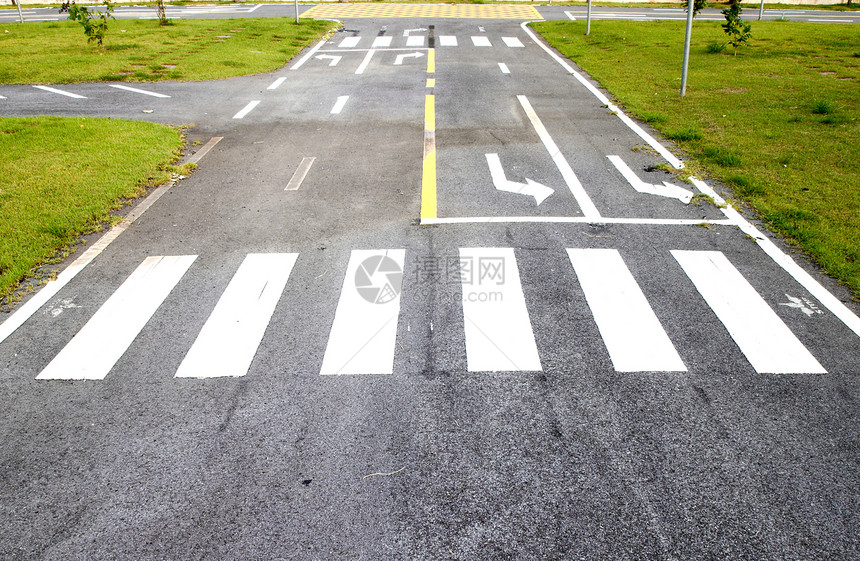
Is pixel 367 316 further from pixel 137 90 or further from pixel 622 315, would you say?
pixel 137 90

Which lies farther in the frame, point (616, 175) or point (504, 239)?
point (616, 175)

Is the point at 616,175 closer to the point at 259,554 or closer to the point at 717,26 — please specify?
the point at 259,554

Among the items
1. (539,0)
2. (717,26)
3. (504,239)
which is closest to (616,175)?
(504,239)

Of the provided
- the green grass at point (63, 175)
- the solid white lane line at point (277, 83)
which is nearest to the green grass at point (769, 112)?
the solid white lane line at point (277, 83)

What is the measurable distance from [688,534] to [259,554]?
2431 mm

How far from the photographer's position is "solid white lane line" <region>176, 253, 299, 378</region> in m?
4.91

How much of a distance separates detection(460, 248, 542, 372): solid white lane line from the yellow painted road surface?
2612 centimetres

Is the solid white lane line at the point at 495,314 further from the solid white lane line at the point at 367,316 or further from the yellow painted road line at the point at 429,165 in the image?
the yellow painted road line at the point at 429,165

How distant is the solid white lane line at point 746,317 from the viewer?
4910 mm

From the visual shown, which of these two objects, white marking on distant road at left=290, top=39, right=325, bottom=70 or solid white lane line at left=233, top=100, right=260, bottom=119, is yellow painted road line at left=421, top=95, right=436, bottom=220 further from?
white marking on distant road at left=290, top=39, right=325, bottom=70

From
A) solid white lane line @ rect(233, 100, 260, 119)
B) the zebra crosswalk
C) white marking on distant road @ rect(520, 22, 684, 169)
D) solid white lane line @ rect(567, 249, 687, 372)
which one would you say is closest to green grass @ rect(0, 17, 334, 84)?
solid white lane line @ rect(233, 100, 260, 119)

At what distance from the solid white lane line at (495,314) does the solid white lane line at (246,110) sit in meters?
8.04

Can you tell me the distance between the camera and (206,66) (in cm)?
1736

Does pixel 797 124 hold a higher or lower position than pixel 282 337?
higher
